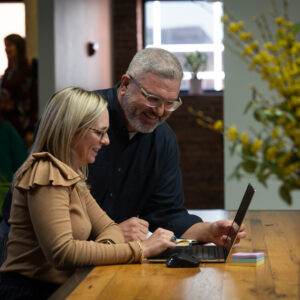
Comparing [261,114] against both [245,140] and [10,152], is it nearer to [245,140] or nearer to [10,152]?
[245,140]

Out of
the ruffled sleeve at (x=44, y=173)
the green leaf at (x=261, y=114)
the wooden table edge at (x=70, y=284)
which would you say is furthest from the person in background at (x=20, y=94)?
the green leaf at (x=261, y=114)

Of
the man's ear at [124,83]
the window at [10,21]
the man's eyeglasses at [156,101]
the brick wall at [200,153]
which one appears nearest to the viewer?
the man's eyeglasses at [156,101]

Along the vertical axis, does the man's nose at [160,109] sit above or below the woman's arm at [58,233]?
above

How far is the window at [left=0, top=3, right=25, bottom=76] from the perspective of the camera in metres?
5.41

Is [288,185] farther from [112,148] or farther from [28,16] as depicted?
[28,16]

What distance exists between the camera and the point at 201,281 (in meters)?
1.81

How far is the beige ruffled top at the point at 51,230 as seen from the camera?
6.35ft

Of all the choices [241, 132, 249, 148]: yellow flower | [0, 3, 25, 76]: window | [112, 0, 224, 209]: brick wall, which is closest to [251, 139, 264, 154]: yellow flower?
[241, 132, 249, 148]: yellow flower

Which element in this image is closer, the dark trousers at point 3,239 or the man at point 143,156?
the dark trousers at point 3,239

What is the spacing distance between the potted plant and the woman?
5807 millimetres

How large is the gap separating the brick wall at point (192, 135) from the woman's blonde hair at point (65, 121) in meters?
5.68

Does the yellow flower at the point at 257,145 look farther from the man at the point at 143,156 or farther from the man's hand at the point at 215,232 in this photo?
the man at the point at 143,156

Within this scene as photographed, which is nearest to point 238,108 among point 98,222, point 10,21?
point 10,21

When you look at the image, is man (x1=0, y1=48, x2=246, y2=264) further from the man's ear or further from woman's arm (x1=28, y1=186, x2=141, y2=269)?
woman's arm (x1=28, y1=186, x2=141, y2=269)
